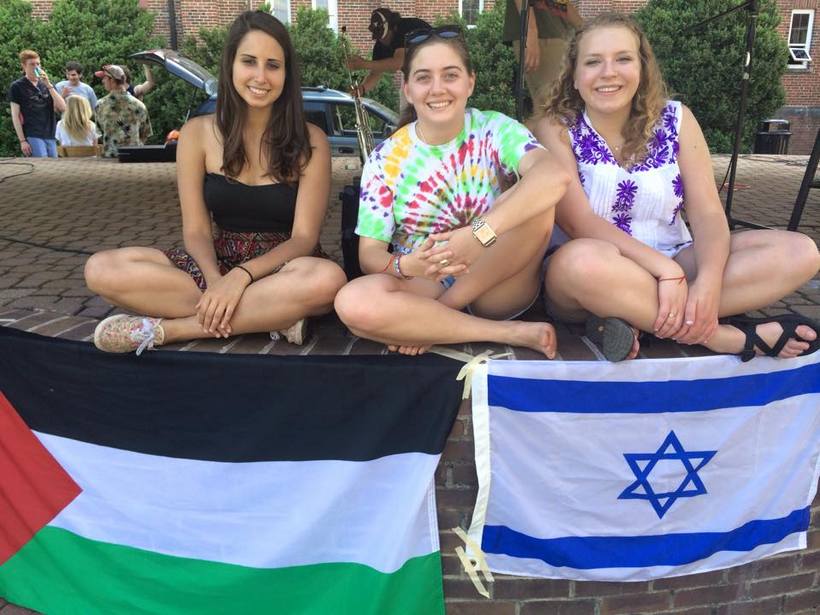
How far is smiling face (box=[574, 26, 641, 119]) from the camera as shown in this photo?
2273 millimetres

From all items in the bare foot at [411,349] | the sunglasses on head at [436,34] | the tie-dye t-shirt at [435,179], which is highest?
the sunglasses on head at [436,34]

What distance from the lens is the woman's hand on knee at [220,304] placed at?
2188 mm

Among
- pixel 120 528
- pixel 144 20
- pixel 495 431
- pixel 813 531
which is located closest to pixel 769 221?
pixel 813 531

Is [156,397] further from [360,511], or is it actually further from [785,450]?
[785,450]

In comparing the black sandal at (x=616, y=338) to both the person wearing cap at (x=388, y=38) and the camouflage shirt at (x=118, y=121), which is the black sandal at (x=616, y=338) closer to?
the person wearing cap at (x=388, y=38)

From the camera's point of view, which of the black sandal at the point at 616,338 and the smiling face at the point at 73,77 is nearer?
the black sandal at the point at 616,338

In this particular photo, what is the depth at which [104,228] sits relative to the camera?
15.9ft

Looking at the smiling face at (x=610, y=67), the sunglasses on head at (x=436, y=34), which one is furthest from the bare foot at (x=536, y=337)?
the sunglasses on head at (x=436, y=34)

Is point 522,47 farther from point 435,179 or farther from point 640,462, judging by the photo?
point 640,462

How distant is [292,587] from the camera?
2.18 metres

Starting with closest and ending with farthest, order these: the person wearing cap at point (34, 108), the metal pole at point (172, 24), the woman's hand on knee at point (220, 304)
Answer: the woman's hand on knee at point (220, 304)
the person wearing cap at point (34, 108)
the metal pole at point (172, 24)

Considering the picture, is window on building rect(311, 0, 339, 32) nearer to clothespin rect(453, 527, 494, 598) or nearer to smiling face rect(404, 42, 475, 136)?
smiling face rect(404, 42, 475, 136)

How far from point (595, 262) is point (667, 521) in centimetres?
86

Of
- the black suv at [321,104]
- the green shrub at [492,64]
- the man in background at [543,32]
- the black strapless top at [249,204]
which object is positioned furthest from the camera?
the green shrub at [492,64]
